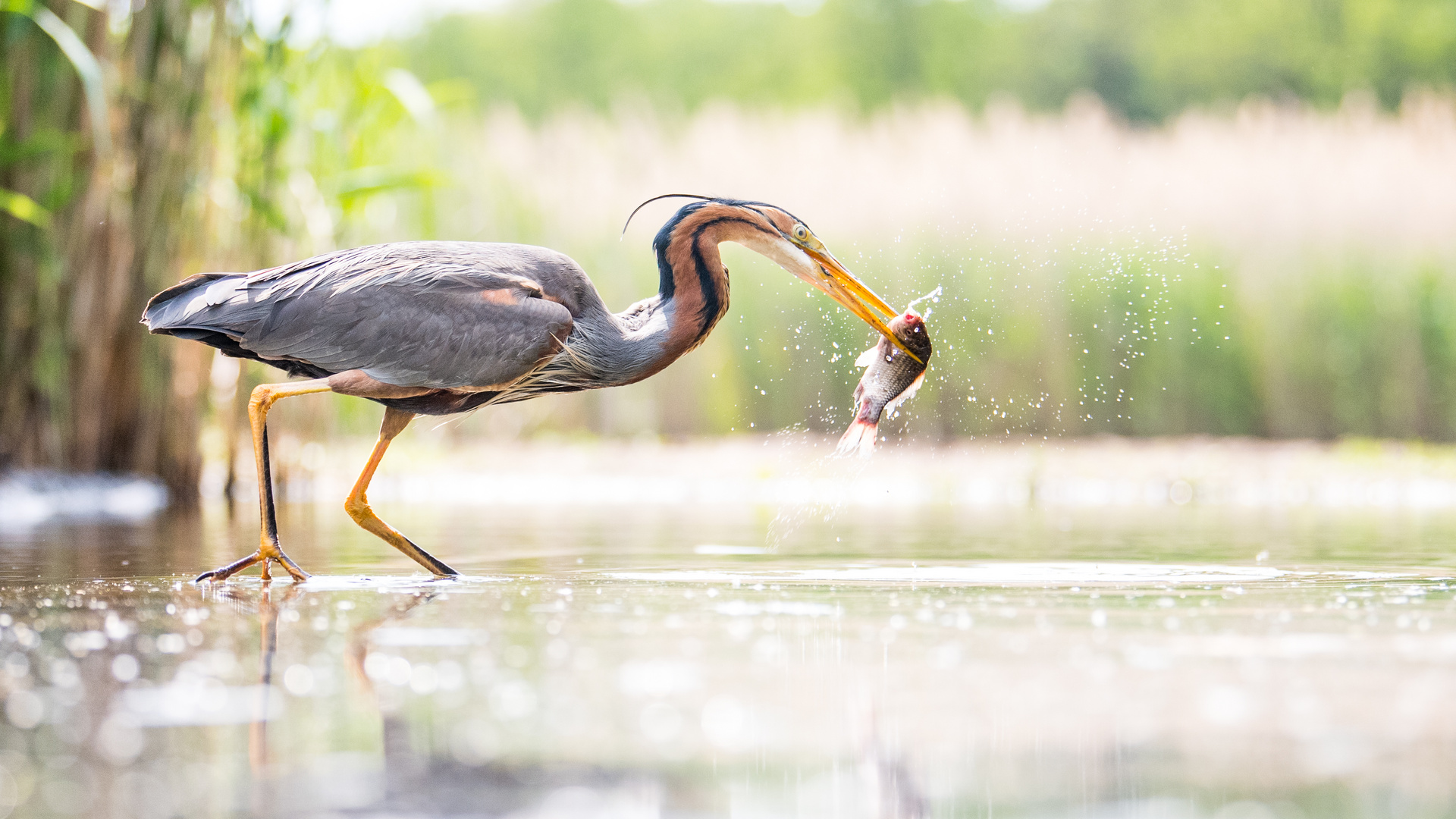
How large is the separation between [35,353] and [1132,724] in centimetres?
768

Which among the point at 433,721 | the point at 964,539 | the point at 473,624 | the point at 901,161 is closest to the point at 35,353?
the point at 964,539

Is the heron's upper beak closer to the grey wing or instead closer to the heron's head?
the heron's head

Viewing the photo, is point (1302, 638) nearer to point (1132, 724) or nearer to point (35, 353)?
point (1132, 724)

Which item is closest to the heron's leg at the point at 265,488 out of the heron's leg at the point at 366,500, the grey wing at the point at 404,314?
the grey wing at the point at 404,314

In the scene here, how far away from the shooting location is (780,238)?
20.4ft

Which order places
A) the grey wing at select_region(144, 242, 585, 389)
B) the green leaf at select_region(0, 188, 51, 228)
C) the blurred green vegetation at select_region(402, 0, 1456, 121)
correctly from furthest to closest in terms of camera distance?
1. the blurred green vegetation at select_region(402, 0, 1456, 121)
2. the green leaf at select_region(0, 188, 51, 228)
3. the grey wing at select_region(144, 242, 585, 389)

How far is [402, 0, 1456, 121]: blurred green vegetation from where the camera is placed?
1531 inches

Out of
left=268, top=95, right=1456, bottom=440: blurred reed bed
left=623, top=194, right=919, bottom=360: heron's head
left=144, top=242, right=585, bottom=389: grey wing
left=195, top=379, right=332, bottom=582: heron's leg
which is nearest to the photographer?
left=195, top=379, right=332, bottom=582: heron's leg

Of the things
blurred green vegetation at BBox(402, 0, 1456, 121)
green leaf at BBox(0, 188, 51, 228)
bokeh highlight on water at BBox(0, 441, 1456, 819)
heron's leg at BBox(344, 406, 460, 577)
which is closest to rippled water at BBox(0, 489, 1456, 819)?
bokeh highlight on water at BBox(0, 441, 1456, 819)

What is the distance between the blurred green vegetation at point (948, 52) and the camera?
38.9m

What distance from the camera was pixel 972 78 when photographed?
45.0 metres

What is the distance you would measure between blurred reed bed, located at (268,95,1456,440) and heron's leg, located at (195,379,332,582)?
6322 millimetres

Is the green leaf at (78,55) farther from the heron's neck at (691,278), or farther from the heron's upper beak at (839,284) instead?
the heron's upper beak at (839,284)

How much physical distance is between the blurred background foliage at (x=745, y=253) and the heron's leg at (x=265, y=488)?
2.69 metres
